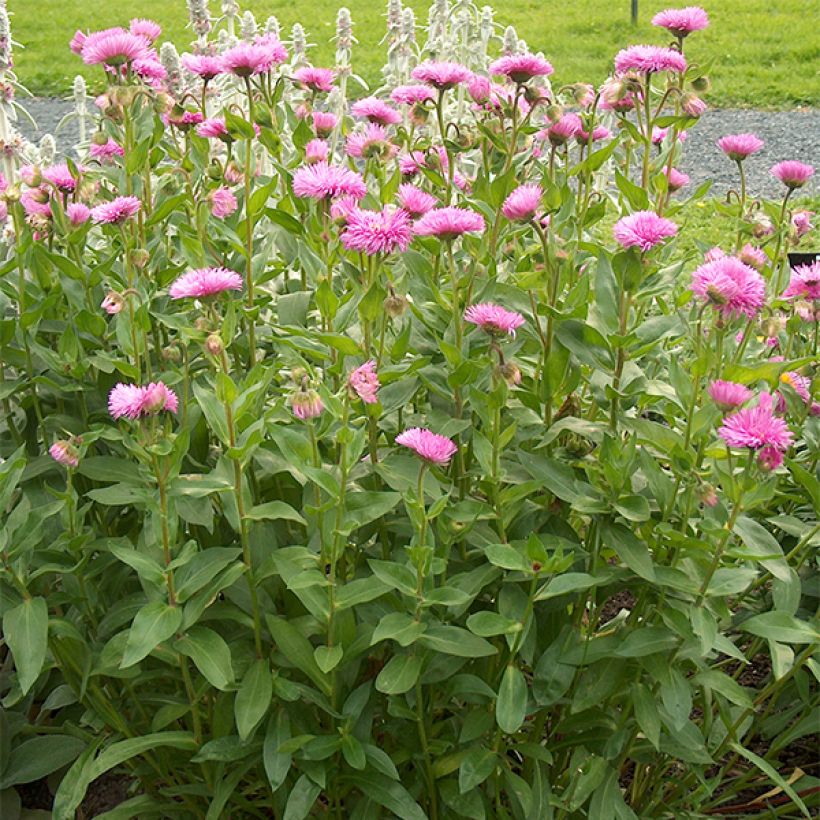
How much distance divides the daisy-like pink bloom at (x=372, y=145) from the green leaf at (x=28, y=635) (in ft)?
3.08

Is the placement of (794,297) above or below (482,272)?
below

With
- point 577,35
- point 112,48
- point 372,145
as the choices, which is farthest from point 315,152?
point 577,35

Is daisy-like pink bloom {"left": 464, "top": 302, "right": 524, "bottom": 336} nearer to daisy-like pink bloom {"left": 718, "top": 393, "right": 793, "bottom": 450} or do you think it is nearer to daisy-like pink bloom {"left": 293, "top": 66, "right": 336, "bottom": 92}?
daisy-like pink bloom {"left": 718, "top": 393, "right": 793, "bottom": 450}

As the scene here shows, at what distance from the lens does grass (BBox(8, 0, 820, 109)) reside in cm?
925

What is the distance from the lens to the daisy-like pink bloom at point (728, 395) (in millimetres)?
1462

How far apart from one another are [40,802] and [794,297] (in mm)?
1737

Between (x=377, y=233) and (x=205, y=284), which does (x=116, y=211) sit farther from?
(x=377, y=233)

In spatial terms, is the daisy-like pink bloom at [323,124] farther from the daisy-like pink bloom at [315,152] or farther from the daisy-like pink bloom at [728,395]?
the daisy-like pink bloom at [728,395]

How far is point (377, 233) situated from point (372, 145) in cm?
47

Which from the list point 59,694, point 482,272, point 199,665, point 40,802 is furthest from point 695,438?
point 40,802

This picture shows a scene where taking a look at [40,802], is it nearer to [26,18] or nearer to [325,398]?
[325,398]

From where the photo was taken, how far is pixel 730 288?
1.47m

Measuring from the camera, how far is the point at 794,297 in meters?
1.99

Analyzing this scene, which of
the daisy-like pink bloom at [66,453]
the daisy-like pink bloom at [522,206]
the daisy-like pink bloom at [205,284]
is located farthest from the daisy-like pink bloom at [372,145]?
the daisy-like pink bloom at [66,453]
